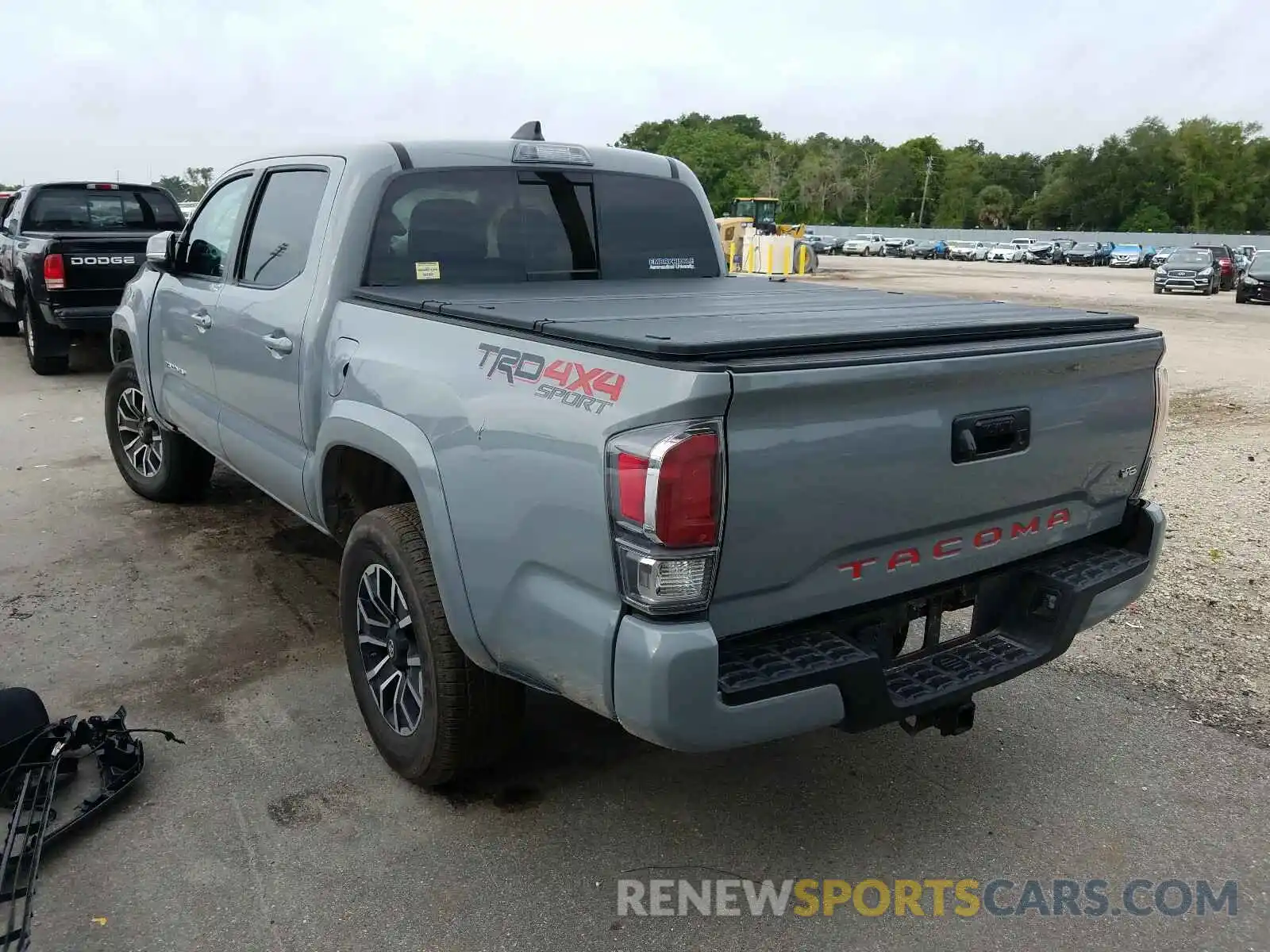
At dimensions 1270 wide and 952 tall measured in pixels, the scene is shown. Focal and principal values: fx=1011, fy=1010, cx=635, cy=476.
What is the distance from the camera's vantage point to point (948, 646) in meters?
2.89

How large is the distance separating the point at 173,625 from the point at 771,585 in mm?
3138

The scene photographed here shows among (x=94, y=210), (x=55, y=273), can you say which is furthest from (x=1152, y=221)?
(x=55, y=273)

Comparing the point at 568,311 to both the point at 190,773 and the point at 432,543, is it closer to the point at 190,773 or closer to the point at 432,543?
the point at 432,543

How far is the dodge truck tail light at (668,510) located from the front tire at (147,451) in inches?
171

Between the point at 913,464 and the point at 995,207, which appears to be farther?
the point at 995,207

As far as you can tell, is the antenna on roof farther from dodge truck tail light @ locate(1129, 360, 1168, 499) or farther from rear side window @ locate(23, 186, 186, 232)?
rear side window @ locate(23, 186, 186, 232)

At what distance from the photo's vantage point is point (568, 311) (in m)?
3.01

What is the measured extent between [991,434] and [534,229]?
226cm

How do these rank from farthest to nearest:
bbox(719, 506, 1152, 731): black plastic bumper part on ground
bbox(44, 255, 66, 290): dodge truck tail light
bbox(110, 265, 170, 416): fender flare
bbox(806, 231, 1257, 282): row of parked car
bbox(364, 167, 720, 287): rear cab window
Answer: bbox(806, 231, 1257, 282): row of parked car
bbox(44, 255, 66, 290): dodge truck tail light
bbox(110, 265, 170, 416): fender flare
bbox(364, 167, 720, 287): rear cab window
bbox(719, 506, 1152, 731): black plastic bumper part on ground

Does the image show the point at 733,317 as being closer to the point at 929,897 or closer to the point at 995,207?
the point at 929,897

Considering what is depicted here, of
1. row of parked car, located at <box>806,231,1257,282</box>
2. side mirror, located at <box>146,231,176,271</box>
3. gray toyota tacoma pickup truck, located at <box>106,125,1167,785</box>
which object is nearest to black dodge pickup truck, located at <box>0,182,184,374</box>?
side mirror, located at <box>146,231,176,271</box>

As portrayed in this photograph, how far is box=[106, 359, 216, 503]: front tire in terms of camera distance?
233 inches

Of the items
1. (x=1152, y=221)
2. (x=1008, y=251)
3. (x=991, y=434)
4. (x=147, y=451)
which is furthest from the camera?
(x=1152, y=221)

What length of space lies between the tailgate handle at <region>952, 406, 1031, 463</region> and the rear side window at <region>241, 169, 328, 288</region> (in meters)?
2.50
